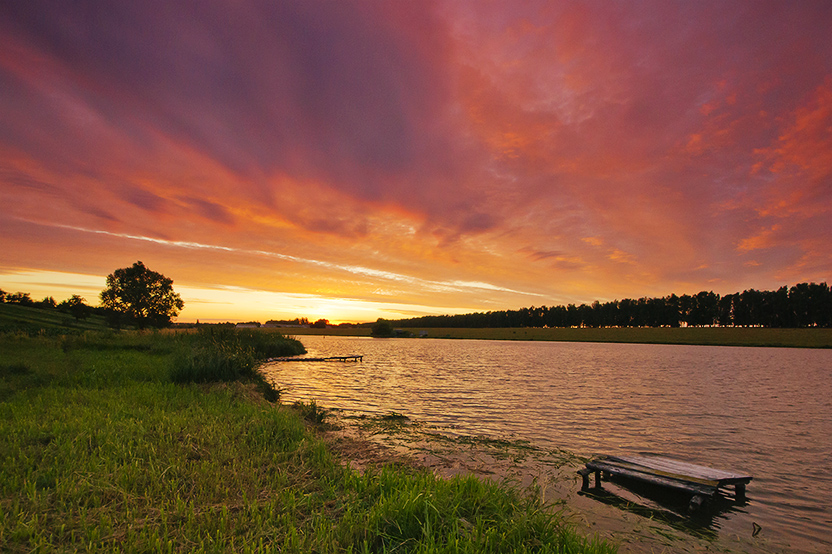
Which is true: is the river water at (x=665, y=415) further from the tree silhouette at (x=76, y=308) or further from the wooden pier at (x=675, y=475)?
the tree silhouette at (x=76, y=308)

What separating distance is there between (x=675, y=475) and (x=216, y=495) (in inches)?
412

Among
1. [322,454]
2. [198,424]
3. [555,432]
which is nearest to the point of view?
[322,454]

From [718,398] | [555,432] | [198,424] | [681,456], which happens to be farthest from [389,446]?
[718,398]

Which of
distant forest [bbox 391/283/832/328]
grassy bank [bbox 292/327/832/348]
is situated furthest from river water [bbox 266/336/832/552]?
distant forest [bbox 391/283/832/328]

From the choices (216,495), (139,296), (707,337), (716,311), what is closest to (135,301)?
(139,296)

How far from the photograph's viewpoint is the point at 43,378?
16.0m

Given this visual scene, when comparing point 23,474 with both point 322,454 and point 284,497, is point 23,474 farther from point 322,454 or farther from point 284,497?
point 322,454

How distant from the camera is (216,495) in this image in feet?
21.3

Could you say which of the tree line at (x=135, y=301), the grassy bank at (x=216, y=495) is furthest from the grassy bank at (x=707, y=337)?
the grassy bank at (x=216, y=495)

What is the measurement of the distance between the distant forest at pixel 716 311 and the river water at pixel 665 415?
13557 centimetres

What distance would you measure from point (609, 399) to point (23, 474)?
25.3 metres

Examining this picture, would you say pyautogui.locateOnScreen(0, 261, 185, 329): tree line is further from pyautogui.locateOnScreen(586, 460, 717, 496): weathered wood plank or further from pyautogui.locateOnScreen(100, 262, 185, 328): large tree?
pyautogui.locateOnScreen(586, 460, 717, 496): weathered wood plank

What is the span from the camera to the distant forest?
12900 centimetres

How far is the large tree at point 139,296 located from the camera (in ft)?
264
